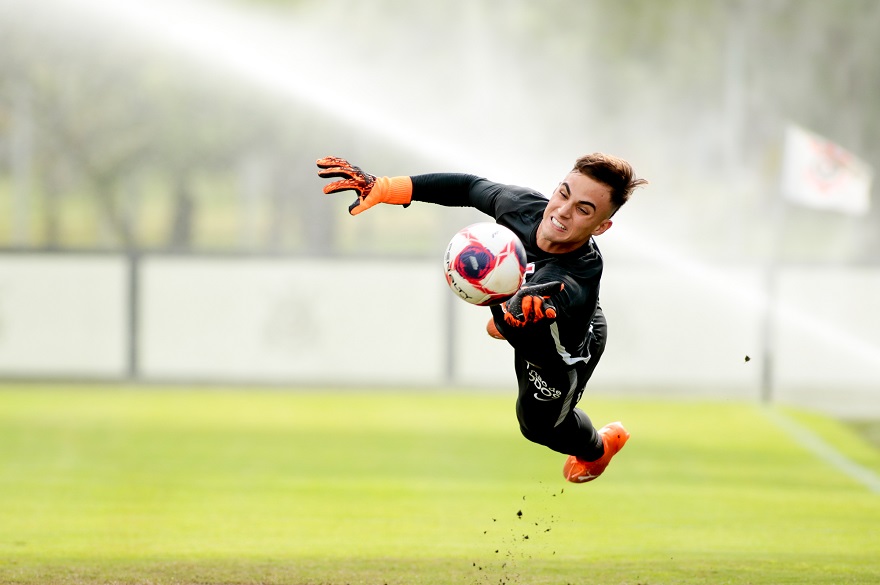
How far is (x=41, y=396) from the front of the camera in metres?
20.9

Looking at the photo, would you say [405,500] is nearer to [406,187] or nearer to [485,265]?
[406,187]

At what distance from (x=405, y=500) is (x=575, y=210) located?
5452mm

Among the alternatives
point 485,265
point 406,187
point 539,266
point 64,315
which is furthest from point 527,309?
point 64,315

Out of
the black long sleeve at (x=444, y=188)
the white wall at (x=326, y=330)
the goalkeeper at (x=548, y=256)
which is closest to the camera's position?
the goalkeeper at (x=548, y=256)

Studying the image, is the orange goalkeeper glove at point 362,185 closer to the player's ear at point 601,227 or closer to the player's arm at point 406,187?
the player's arm at point 406,187

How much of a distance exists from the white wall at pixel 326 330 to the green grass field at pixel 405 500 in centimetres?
234

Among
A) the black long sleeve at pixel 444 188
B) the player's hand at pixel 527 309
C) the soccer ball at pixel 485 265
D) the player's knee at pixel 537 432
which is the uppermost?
the black long sleeve at pixel 444 188

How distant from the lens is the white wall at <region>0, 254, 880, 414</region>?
73.9 feet

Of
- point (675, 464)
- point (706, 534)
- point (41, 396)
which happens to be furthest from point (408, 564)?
point (41, 396)

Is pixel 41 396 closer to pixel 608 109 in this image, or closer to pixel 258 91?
pixel 258 91

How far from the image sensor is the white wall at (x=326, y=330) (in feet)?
73.9

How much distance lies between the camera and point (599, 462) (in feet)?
30.8

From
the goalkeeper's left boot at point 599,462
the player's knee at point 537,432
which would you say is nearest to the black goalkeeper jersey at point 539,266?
the player's knee at point 537,432

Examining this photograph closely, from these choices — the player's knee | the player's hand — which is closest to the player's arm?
the player's hand
